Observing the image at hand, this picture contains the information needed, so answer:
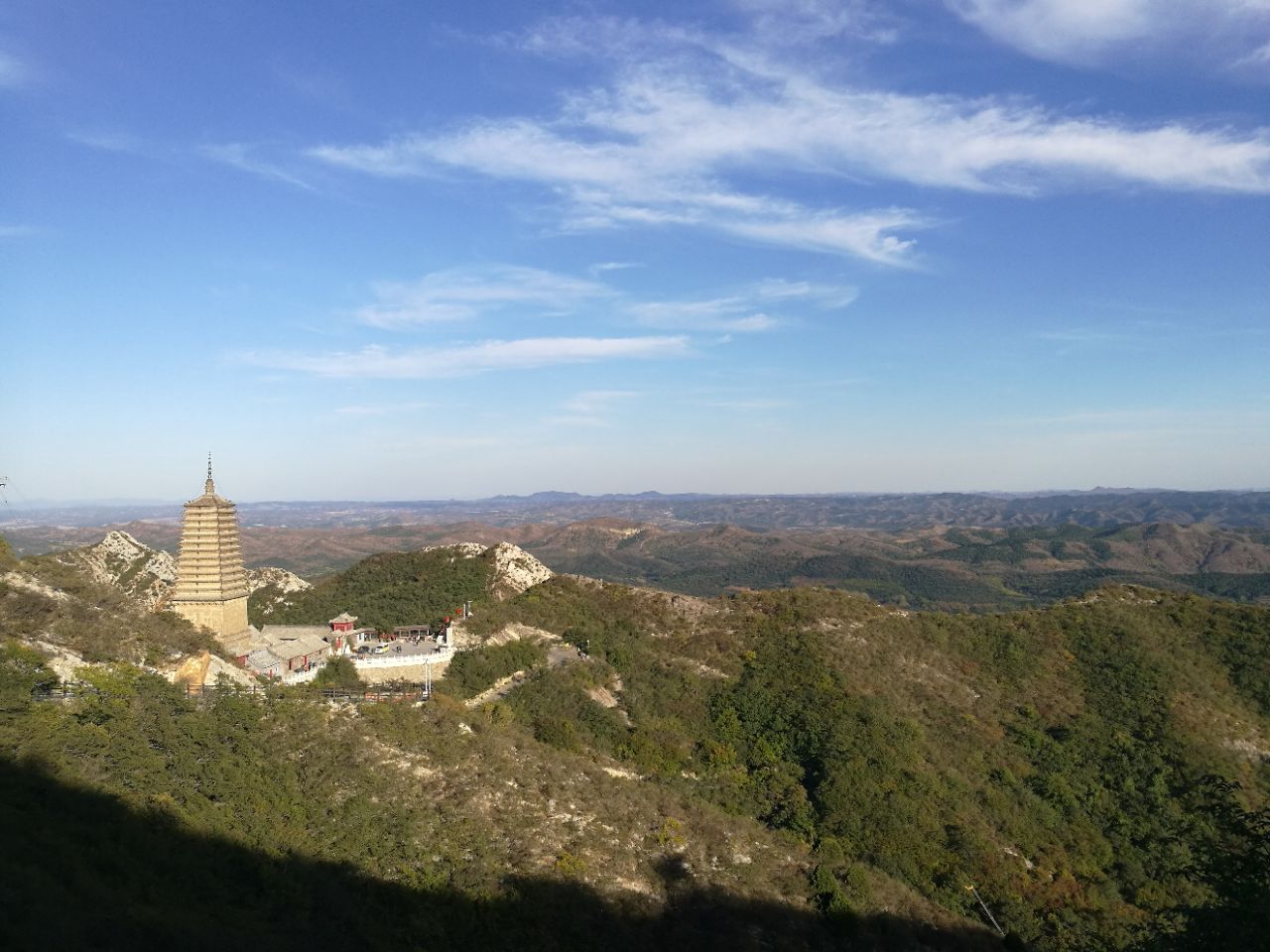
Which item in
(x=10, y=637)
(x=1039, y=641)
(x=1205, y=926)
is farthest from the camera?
(x=1039, y=641)

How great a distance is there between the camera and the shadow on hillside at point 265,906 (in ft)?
40.3

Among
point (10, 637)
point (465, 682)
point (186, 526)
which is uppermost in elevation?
point (186, 526)

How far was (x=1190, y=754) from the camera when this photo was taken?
118 ft

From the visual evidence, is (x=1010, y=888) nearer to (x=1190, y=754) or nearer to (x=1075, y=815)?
(x=1075, y=815)

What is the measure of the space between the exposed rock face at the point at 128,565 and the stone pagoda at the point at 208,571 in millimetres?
11998

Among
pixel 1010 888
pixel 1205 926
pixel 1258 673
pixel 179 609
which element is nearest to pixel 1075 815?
pixel 1010 888

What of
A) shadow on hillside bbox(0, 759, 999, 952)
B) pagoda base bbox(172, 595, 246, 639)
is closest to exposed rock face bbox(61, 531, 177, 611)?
pagoda base bbox(172, 595, 246, 639)

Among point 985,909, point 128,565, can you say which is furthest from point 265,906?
point 128,565

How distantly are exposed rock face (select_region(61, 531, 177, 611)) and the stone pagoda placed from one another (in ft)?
39.4

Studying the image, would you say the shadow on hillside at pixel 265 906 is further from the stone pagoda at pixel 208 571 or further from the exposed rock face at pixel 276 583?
the exposed rock face at pixel 276 583

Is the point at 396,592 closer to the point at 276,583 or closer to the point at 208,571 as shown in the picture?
the point at 276,583

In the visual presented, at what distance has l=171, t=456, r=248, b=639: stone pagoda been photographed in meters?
34.4

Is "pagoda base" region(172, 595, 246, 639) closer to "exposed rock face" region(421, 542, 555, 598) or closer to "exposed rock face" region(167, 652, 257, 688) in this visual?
"exposed rock face" region(167, 652, 257, 688)

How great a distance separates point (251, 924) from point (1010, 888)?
25.0 meters
